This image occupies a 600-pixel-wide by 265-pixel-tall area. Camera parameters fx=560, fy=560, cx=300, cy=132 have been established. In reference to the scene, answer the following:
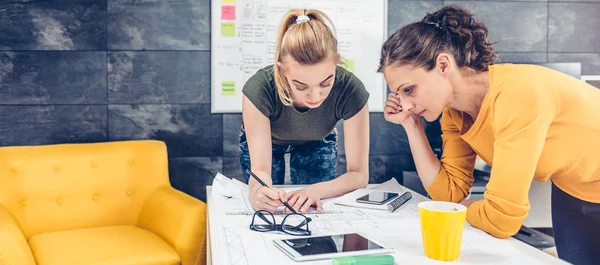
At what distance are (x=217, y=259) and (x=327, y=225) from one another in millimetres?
368

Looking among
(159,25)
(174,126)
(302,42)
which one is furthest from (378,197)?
(159,25)

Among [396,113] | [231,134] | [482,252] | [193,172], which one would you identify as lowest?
[193,172]

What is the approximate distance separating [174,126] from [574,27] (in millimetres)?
2502

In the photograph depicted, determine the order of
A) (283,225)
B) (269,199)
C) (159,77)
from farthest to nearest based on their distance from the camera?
(159,77), (269,199), (283,225)

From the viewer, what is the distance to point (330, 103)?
1939 millimetres

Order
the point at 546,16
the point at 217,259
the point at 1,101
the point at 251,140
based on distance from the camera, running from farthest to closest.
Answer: the point at 546,16
the point at 1,101
the point at 251,140
the point at 217,259

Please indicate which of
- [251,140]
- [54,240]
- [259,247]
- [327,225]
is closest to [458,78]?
[327,225]

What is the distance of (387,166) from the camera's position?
11.0 feet

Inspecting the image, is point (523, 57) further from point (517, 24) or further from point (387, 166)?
point (387, 166)

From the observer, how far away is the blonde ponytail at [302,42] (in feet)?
5.65

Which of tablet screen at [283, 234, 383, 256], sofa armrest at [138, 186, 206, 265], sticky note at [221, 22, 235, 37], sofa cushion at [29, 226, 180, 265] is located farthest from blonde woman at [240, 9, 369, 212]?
sticky note at [221, 22, 235, 37]

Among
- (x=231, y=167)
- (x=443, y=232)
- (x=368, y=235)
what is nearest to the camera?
(x=443, y=232)

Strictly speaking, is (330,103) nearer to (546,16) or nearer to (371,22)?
(371,22)

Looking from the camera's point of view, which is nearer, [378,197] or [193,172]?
[378,197]
